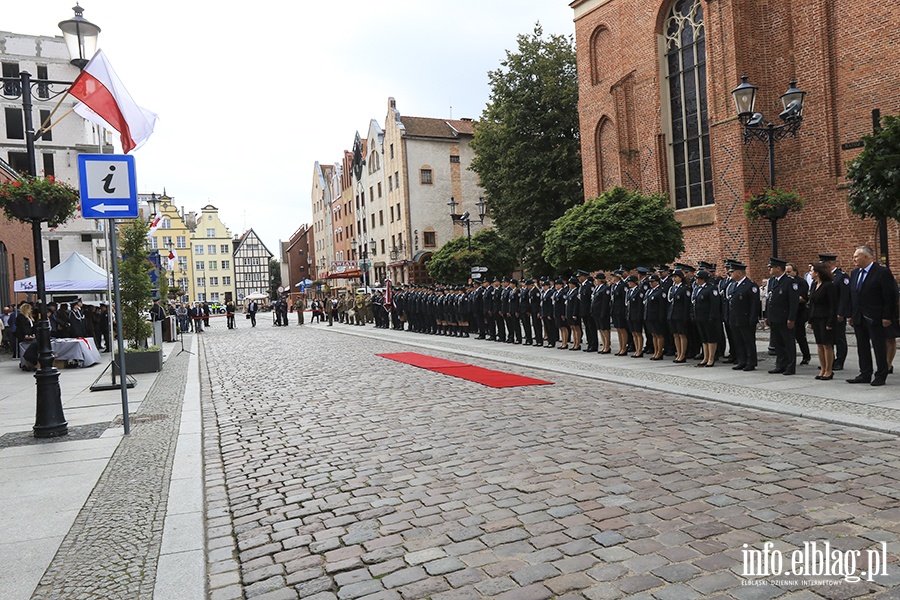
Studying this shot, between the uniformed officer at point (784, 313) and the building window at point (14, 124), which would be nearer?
the uniformed officer at point (784, 313)

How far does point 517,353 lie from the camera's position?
54.0 ft

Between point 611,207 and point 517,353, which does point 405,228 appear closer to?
point 611,207

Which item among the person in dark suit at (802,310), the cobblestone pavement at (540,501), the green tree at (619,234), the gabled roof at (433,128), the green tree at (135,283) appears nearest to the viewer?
the cobblestone pavement at (540,501)

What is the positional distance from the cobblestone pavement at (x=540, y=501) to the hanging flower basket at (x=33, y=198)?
377 cm

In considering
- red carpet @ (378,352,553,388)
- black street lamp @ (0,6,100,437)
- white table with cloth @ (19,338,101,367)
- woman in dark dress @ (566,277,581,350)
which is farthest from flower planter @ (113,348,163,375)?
woman in dark dress @ (566,277,581,350)

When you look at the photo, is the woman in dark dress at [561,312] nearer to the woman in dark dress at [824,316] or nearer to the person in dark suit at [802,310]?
the person in dark suit at [802,310]

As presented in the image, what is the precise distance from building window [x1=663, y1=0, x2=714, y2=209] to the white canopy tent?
21.5 m

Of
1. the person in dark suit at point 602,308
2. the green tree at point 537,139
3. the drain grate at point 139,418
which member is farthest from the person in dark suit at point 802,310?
the green tree at point 537,139

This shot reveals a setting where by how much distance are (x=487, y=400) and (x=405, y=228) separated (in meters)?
45.8

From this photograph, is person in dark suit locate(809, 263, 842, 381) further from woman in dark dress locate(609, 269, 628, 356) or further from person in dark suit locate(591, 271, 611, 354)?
person in dark suit locate(591, 271, 611, 354)

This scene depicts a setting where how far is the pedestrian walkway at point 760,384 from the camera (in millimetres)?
7453

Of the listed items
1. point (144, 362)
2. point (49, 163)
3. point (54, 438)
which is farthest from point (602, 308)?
point (49, 163)

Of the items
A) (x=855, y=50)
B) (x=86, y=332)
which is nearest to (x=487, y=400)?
(x=855, y=50)

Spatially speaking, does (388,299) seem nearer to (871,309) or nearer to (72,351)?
(72,351)
